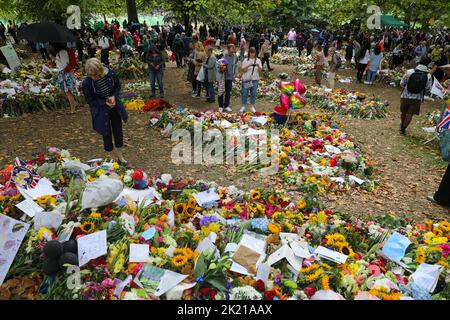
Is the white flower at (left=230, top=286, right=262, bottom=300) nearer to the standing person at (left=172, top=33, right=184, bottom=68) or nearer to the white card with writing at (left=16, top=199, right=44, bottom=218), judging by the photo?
the white card with writing at (left=16, top=199, right=44, bottom=218)

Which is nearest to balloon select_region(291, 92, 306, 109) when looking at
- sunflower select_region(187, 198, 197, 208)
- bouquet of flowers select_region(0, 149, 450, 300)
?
bouquet of flowers select_region(0, 149, 450, 300)

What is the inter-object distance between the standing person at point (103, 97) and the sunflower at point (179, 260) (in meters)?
2.95

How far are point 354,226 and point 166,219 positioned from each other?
2514 millimetres

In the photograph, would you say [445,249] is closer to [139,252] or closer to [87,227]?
[139,252]

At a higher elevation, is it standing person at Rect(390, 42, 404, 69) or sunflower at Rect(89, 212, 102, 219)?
standing person at Rect(390, 42, 404, 69)

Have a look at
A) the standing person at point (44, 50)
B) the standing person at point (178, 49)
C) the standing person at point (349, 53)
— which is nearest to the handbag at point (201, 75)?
the standing person at point (178, 49)

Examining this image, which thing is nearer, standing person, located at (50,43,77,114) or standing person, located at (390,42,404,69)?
standing person, located at (50,43,77,114)

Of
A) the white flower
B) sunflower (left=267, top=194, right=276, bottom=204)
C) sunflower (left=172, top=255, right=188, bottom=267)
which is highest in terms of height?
sunflower (left=172, top=255, right=188, bottom=267)

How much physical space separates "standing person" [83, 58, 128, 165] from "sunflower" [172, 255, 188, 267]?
295cm

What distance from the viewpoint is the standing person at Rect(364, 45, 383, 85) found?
42.8 feet

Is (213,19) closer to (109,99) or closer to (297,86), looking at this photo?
(297,86)

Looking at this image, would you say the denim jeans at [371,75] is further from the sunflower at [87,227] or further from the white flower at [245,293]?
the sunflower at [87,227]

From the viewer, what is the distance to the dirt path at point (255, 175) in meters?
5.48

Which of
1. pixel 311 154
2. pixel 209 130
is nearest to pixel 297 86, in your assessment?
pixel 311 154
